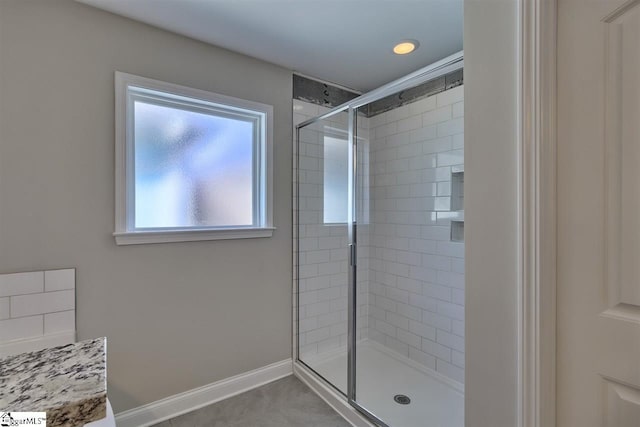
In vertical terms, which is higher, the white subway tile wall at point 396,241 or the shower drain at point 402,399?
the white subway tile wall at point 396,241

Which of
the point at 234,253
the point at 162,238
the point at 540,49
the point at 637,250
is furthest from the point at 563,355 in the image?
the point at 162,238

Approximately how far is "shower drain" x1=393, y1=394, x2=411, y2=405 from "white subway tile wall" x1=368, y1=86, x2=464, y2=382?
1.32 feet

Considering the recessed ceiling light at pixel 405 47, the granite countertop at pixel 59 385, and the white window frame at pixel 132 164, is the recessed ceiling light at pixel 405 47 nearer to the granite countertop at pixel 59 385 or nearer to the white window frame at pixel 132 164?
the white window frame at pixel 132 164

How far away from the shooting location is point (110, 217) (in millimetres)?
1656

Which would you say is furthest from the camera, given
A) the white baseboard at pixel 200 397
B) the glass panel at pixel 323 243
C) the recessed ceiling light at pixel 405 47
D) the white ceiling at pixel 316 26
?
the glass panel at pixel 323 243

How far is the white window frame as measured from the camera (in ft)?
5.47

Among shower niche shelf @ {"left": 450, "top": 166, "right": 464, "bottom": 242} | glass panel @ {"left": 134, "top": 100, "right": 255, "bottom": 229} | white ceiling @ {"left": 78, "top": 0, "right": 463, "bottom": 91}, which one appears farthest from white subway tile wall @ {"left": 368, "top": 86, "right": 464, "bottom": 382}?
glass panel @ {"left": 134, "top": 100, "right": 255, "bottom": 229}

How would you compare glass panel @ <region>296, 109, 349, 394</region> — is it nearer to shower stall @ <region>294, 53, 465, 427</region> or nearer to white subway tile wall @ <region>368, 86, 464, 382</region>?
shower stall @ <region>294, 53, 465, 427</region>

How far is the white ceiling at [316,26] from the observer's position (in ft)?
5.27

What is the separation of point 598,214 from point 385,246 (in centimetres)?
193

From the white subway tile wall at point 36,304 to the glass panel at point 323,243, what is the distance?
4.79 feet

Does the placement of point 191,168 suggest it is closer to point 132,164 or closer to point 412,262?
point 132,164

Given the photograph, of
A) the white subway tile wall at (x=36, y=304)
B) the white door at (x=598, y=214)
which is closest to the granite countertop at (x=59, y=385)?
the white door at (x=598, y=214)

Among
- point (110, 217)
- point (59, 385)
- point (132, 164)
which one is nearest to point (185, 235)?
point (110, 217)
